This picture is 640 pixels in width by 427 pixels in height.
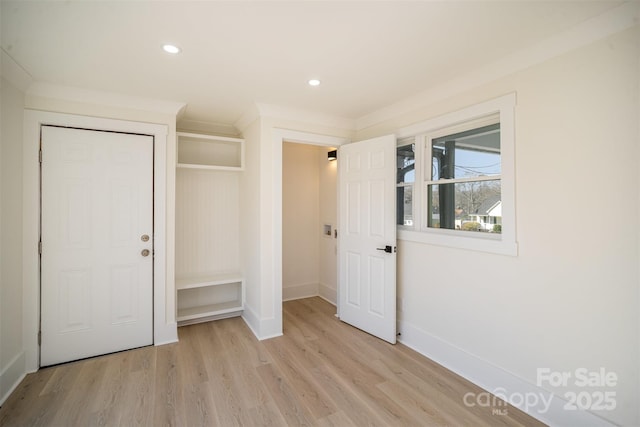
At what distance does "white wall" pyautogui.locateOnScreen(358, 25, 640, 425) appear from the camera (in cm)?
158

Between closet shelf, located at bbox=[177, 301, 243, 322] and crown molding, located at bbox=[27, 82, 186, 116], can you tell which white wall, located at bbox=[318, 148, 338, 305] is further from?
crown molding, located at bbox=[27, 82, 186, 116]

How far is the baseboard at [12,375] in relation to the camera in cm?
208

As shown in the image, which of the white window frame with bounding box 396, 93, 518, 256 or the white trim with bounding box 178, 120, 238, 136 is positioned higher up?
the white trim with bounding box 178, 120, 238, 136

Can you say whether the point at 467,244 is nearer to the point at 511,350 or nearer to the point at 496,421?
the point at 511,350

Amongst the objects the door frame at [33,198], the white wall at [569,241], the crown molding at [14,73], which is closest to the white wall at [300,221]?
the door frame at [33,198]

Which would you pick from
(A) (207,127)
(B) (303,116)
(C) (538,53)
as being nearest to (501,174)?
(C) (538,53)

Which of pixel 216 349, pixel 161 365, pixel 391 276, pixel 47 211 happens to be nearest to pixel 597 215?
pixel 391 276

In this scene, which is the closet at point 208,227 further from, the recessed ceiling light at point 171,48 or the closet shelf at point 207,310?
the recessed ceiling light at point 171,48

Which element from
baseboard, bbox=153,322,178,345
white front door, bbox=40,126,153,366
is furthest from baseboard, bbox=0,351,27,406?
baseboard, bbox=153,322,178,345

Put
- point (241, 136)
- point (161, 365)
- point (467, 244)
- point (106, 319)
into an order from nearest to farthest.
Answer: point (467, 244)
point (161, 365)
point (106, 319)
point (241, 136)

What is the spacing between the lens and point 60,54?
6.59 feet

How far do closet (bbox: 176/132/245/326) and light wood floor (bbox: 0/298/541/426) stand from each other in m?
0.65

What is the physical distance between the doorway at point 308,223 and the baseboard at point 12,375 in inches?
108

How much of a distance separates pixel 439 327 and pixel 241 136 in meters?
3.14
